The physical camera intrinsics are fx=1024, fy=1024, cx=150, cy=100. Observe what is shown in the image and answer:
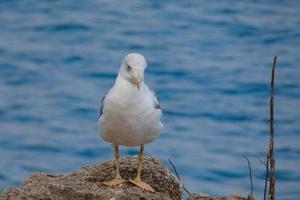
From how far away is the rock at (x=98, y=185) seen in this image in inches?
142

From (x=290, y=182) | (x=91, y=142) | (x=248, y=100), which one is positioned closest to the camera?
(x=290, y=182)

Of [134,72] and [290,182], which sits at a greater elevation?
[134,72]

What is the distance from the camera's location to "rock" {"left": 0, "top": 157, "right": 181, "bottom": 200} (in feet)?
11.8

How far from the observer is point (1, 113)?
9.95 meters

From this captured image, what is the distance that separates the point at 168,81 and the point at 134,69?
6604mm

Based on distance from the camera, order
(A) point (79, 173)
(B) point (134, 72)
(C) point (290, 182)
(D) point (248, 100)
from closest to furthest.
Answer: (B) point (134, 72) → (A) point (79, 173) → (C) point (290, 182) → (D) point (248, 100)

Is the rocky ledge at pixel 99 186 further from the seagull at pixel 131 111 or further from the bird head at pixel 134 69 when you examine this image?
the bird head at pixel 134 69

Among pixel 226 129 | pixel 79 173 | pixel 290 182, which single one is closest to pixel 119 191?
pixel 79 173

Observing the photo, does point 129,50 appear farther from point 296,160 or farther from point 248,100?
point 296,160

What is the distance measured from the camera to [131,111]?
3.70 meters

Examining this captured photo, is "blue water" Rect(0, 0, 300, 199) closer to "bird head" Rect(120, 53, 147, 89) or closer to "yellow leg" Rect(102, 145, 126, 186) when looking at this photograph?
"yellow leg" Rect(102, 145, 126, 186)

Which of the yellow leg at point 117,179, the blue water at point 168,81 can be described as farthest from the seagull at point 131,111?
the blue water at point 168,81

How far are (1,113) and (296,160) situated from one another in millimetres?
2948

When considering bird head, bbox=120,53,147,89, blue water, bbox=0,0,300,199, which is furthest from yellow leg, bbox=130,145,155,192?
blue water, bbox=0,0,300,199
